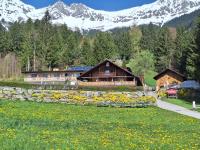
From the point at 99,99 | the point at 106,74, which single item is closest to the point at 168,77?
the point at 106,74

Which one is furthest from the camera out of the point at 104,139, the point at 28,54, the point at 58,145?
the point at 28,54

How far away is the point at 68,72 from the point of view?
12900 centimetres

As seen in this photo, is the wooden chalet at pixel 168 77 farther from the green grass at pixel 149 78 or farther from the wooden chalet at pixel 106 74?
the green grass at pixel 149 78

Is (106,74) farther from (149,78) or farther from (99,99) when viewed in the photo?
(99,99)

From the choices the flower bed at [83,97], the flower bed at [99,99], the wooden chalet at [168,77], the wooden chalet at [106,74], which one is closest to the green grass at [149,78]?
the wooden chalet at [168,77]

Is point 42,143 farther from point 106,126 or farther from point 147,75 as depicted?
point 147,75

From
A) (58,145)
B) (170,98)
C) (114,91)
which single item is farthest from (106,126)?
(170,98)

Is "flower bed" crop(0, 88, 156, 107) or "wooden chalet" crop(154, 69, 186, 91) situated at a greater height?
"wooden chalet" crop(154, 69, 186, 91)

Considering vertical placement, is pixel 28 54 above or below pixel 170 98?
above

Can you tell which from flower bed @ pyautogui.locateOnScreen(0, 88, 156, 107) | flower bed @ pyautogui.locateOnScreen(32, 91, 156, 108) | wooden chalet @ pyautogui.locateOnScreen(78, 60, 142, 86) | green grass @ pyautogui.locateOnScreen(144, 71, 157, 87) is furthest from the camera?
green grass @ pyautogui.locateOnScreen(144, 71, 157, 87)

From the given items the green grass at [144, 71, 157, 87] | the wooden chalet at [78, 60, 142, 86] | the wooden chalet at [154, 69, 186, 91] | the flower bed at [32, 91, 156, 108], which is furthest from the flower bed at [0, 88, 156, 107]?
the green grass at [144, 71, 157, 87]

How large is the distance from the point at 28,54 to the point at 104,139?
4910 inches

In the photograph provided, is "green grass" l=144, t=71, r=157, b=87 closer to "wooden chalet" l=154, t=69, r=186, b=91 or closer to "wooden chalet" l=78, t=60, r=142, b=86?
"wooden chalet" l=154, t=69, r=186, b=91

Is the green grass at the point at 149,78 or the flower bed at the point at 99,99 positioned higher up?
the green grass at the point at 149,78
